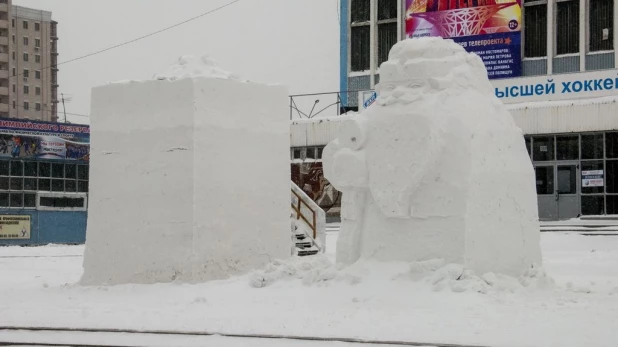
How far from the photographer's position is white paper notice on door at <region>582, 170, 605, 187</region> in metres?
30.6

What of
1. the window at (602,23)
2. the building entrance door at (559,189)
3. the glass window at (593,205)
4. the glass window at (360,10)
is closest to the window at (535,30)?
the window at (602,23)

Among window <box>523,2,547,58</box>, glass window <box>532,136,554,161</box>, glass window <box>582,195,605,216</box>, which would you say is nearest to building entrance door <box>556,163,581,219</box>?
glass window <box>582,195,605,216</box>

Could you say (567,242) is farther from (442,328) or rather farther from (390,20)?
(390,20)

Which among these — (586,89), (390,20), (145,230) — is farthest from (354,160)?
(390,20)

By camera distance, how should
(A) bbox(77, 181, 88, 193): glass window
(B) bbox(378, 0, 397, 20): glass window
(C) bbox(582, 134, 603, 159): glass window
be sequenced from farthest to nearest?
1. (B) bbox(378, 0, 397, 20): glass window
2. (A) bbox(77, 181, 88, 193): glass window
3. (C) bbox(582, 134, 603, 159): glass window

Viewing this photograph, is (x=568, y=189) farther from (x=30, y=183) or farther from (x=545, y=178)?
(x=30, y=183)

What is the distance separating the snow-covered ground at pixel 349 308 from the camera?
950cm

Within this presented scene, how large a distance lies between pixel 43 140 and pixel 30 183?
2.11 meters

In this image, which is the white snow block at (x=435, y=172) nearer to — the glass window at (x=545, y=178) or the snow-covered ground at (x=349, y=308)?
the snow-covered ground at (x=349, y=308)

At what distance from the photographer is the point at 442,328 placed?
9.71m

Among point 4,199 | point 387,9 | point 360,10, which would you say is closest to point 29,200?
point 4,199

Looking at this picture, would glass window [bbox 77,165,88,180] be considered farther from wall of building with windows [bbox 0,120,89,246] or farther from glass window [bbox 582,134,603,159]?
glass window [bbox 582,134,603,159]

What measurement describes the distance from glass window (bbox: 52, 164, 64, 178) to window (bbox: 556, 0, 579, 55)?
21.9 meters

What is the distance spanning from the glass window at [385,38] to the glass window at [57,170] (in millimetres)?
15159
